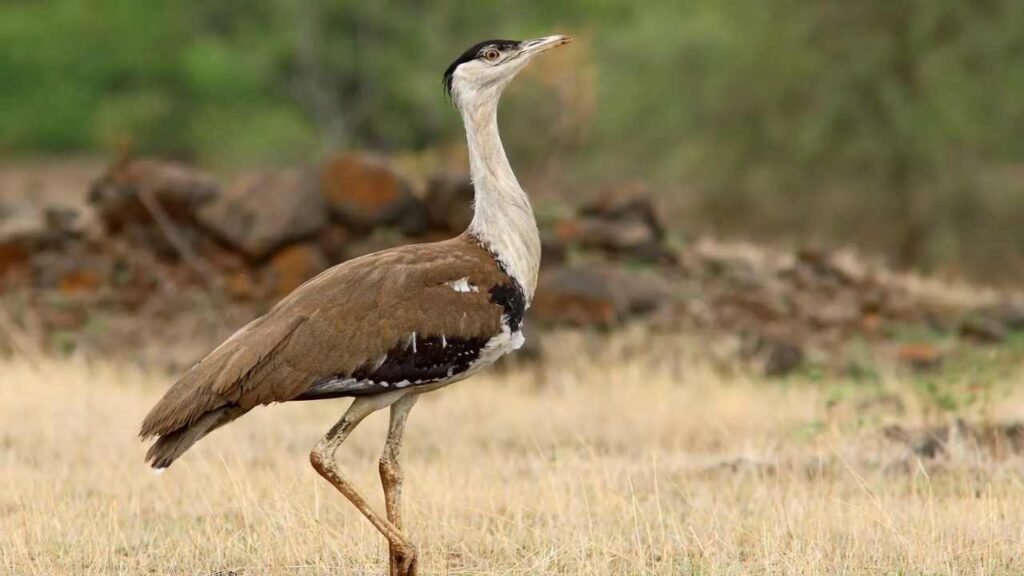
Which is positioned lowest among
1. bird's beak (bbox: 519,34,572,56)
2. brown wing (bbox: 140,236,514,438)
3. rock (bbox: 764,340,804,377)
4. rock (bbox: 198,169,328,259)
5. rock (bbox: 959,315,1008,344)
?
rock (bbox: 959,315,1008,344)

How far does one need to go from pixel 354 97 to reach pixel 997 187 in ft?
53.2

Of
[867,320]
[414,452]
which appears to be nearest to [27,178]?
[867,320]

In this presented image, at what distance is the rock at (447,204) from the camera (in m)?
13.4

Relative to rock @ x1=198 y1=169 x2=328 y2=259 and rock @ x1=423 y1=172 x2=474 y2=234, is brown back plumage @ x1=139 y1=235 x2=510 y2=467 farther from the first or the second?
rock @ x1=423 y1=172 x2=474 y2=234

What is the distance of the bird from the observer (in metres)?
5.39

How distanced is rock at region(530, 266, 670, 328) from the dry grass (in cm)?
200

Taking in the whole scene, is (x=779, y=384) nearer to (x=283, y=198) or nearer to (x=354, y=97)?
(x=283, y=198)

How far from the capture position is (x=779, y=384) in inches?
456

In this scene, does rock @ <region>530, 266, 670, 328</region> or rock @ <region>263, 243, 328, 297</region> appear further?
rock @ <region>263, 243, 328, 297</region>

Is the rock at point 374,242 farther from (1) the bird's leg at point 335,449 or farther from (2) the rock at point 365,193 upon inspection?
(1) the bird's leg at point 335,449

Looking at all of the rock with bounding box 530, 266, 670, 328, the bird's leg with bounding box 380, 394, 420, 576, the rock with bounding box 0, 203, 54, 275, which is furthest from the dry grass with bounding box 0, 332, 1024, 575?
the rock with bounding box 0, 203, 54, 275

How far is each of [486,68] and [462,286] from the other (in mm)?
990

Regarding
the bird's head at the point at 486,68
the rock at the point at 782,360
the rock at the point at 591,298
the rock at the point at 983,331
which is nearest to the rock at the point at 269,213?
the rock at the point at 591,298

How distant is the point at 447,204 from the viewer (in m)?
13.4
